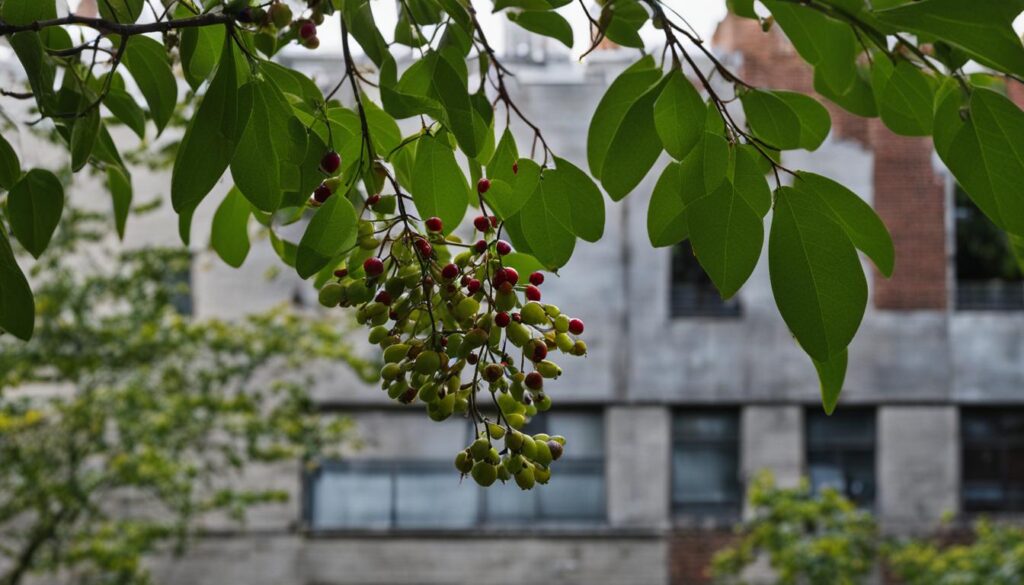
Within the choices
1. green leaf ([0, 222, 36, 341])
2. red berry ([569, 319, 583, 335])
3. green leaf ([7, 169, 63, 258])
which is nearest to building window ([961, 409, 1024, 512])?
red berry ([569, 319, 583, 335])

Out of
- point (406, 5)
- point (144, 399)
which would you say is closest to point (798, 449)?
point (144, 399)

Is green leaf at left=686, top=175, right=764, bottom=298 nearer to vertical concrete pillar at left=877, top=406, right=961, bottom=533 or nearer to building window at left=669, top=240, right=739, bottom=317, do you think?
building window at left=669, top=240, right=739, bottom=317

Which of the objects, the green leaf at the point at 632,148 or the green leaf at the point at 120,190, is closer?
the green leaf at the point at 632,148

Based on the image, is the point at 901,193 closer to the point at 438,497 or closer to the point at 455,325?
the point at 438,497

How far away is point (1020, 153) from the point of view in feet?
3.31

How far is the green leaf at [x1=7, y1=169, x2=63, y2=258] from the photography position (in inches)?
51.9

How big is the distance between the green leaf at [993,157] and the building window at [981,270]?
41.2ft

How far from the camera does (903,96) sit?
1.29 metres

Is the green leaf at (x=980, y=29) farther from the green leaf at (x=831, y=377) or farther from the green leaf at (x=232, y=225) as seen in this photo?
the green leaf at (x=232, y=225)

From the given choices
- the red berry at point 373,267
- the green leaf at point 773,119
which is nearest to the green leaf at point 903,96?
the green leaf at point 773,119

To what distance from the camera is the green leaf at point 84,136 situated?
4.02 ft

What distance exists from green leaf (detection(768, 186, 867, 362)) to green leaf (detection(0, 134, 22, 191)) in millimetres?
719

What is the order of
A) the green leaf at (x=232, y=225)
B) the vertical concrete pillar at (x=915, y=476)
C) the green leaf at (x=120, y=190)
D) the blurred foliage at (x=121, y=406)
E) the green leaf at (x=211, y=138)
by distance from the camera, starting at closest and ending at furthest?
the green leaf at (x=211, y=138), the green leaf at (x=232, y=225), the green leaf at (x=120, y=190), the blurred foliage at (x=121, y=406), the vertical concrete pillar at (x=915, y=476)

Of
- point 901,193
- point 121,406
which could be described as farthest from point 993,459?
point 121,406
